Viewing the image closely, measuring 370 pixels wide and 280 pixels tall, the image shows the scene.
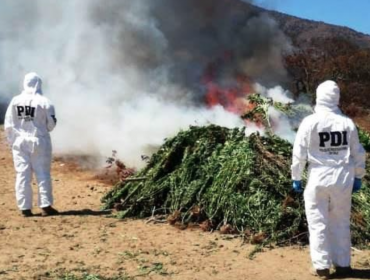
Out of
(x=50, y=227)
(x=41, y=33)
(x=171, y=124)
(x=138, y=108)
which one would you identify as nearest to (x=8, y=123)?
(x=50, y=227)

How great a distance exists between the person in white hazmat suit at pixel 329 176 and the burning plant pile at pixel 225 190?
1.33 metres

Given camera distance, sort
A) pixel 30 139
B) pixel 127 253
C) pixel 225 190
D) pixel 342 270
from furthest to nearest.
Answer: pixel 30 139 → pixel 225 190 → pixel 127 253 → pixel 342 270

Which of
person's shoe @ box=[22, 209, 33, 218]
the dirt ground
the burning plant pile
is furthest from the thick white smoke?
the dirt ground

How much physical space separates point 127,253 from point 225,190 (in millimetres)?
1649

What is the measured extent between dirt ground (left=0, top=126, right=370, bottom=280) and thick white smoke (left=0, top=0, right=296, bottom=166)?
160 inches

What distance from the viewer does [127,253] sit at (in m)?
6.69

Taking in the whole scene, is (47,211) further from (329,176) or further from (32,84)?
(329,176)

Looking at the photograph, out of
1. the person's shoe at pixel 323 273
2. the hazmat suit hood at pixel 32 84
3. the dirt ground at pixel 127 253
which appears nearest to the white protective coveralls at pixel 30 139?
the hazmat suit hood at pixel 32 84

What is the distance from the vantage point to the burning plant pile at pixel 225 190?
23.8ft

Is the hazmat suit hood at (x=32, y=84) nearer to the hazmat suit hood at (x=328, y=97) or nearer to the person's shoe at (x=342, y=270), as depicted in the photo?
the hazmat suit hood at (x=328, y=97)

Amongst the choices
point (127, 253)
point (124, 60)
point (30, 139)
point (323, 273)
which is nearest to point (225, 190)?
point (127, 253)

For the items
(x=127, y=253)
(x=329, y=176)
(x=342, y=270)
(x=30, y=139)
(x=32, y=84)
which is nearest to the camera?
(x=329, y=176)

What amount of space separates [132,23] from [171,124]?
6.61 meters

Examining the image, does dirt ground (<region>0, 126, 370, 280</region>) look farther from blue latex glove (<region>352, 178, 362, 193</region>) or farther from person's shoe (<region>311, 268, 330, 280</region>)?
blue latex glove (<region>352, 178, 362, 193</region>)
